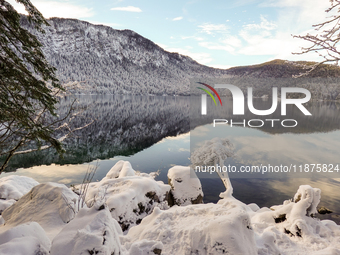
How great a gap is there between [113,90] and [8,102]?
20401 centimetres

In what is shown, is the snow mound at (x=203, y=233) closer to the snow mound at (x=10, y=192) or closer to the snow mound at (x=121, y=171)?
the snow mound at (x=10, y=192)

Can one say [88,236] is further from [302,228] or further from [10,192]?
[302,228]

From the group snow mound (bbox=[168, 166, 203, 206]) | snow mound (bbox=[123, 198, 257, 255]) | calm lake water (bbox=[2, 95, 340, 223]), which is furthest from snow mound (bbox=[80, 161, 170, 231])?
calm lake water (bbox=[2, 95, 340, 223])

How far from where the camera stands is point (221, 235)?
4383 millimetres

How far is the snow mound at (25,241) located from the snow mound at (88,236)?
30cm

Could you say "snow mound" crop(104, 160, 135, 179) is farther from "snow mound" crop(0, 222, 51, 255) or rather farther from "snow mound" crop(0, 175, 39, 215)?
"snow mound" crop(0, 222, 51, 255)

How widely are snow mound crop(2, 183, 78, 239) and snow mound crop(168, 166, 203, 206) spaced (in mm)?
7503

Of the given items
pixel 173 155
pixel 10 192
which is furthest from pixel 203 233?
pixel 173 155

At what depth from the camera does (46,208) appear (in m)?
5.07

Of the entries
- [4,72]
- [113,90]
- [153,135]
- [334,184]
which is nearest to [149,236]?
[4,72]

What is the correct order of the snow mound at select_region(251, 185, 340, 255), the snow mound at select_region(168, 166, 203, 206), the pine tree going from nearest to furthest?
the pine tree < the snow mound at select_region(251, 185, 340, 255) < the snow mound at select_region(168, 166, 203, 206)

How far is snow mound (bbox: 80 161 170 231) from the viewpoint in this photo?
8.15 meters

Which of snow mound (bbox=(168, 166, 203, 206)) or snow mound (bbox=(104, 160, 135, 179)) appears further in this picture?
snow mound (bbox=(104, 160, 135, 179))

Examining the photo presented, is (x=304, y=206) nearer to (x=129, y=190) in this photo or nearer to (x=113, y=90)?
(x=129, y=190)
